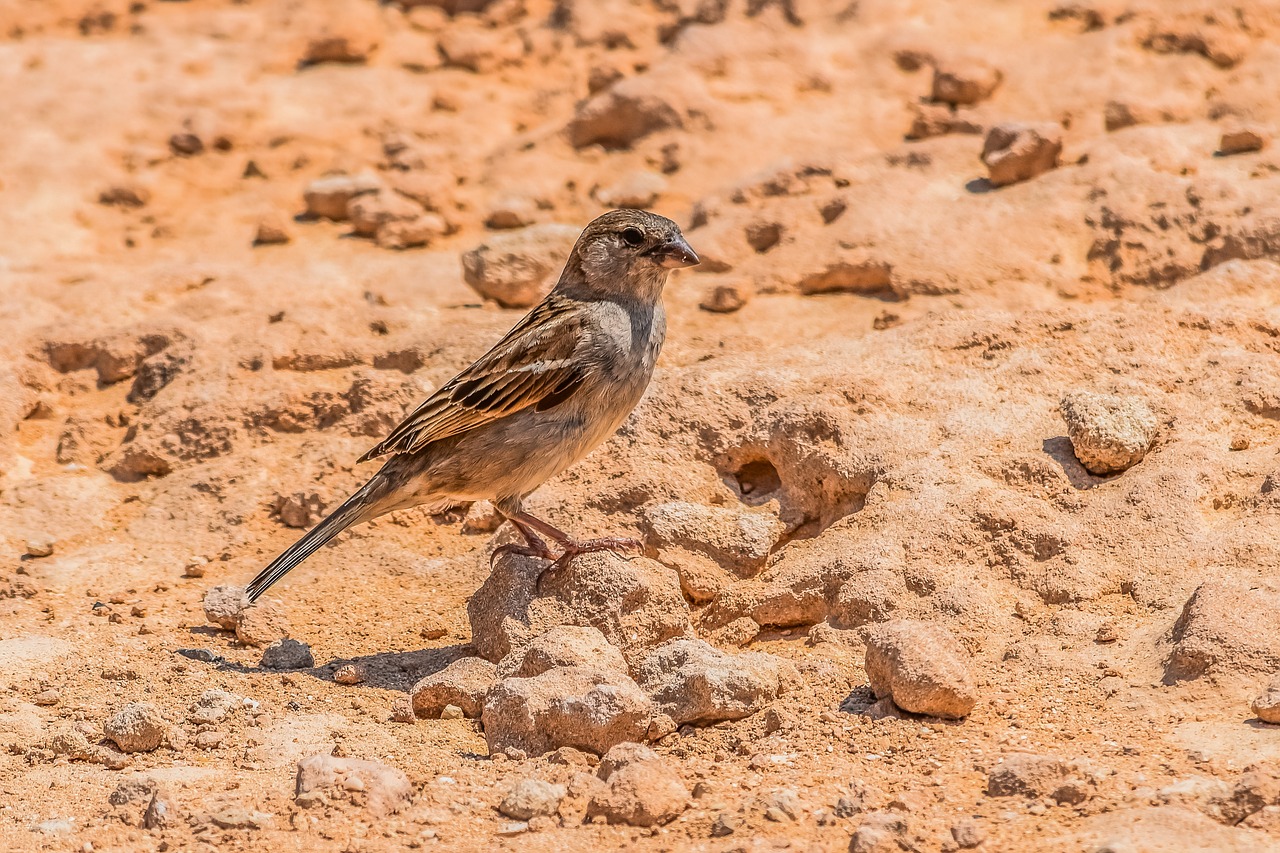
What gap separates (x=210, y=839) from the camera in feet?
13.0

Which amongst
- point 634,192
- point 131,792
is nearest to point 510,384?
point 131,792

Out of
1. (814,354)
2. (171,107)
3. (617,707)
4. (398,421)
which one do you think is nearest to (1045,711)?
(617,707)

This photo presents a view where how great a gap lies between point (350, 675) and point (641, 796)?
1.55 m

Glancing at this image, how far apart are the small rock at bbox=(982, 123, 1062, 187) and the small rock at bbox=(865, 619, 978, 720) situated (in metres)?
3.55

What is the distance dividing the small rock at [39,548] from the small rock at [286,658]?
1.40 m

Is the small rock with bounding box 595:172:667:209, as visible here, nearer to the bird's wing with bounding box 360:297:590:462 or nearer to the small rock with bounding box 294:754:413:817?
the bird's wing with bounding box 360:297:590:462

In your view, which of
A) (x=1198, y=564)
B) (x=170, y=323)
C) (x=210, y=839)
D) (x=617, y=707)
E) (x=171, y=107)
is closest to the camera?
(x=210, y=839)

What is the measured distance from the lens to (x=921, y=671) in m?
4.29

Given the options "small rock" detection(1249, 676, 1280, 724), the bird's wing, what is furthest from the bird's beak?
"small rock" detection(1249, 676, 1280, 724)

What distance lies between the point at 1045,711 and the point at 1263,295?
263 centimetres

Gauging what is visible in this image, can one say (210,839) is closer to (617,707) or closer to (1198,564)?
(617,707)

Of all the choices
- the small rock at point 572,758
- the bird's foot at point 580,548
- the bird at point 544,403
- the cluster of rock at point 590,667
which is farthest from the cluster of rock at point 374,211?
the small rock at point 572,758

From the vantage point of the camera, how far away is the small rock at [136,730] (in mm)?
4555

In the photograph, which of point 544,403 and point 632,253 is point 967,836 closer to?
point 544,403
